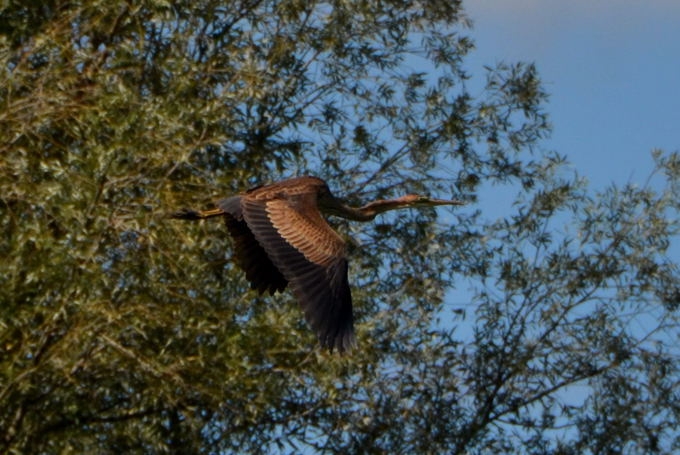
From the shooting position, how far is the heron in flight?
9023 mm

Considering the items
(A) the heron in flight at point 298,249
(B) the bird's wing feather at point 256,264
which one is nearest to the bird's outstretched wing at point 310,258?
(A) the heron in flight at point 298,249

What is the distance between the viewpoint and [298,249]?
30.7 ft

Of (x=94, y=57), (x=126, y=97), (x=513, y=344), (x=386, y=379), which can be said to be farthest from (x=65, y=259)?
(x=513, y=344)

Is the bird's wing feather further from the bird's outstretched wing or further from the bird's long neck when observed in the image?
the bird's long neck

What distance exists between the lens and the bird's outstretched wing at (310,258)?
8.98 metres

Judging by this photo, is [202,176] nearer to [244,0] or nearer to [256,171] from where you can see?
[256,171]

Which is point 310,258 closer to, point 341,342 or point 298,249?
point 298,249

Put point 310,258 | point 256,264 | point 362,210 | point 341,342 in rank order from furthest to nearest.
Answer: point 362,210
point 256,264
point 310,258
point 341,342

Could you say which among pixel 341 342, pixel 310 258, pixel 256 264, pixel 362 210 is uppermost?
pixel 362 210

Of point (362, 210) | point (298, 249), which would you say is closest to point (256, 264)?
point (298, 249)

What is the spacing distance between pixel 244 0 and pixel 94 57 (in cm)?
162

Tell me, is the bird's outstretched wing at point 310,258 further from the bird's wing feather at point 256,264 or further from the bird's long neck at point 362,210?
the bird's long neck at point 362,210

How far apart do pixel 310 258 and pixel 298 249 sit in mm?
77

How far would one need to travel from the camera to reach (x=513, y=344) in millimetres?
13641
